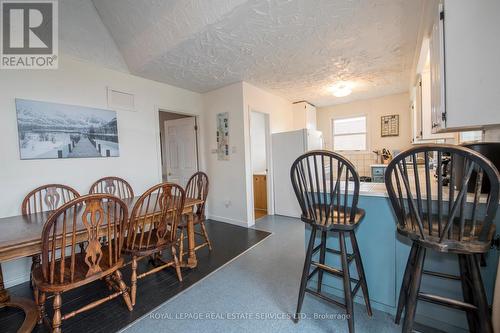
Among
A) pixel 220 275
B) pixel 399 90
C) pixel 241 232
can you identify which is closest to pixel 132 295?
pixel 220 275

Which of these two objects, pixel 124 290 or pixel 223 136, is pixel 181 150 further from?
pixel 124 290

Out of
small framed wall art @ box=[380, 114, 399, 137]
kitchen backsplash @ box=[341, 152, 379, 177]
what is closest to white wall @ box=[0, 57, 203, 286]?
kitchen backsplash @ box=[341, 152, 379, 177]

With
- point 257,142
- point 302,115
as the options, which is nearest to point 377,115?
point 302,115

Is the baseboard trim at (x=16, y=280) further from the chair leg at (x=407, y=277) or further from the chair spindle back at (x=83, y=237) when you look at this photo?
the chair leg at (x=407, y=277)

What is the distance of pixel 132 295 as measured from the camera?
177 cm

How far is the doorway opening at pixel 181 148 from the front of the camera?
417 centimetres

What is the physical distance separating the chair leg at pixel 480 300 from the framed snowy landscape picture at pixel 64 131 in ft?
11.9

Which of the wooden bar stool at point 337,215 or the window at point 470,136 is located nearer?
the wooden bar stool at point 337,215

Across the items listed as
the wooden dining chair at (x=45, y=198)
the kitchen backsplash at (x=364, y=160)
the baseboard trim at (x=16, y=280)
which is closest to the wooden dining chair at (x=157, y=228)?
the wooden dining chair at (x=45, y=198)

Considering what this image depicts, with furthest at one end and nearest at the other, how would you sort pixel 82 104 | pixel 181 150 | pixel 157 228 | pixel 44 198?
1. pixel 181 150
2. pixel 82 104
3. pixel 44 198
4. pixel 157 228

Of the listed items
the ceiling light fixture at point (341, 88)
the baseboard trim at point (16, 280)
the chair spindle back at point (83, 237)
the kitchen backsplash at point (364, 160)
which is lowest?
the baseboard trim at point (16, 280)

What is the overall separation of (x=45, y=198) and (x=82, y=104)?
3.92ft

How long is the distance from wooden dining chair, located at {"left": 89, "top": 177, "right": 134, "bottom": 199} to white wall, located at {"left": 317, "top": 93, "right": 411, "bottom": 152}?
476 centimetres

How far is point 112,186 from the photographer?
2768 mm
